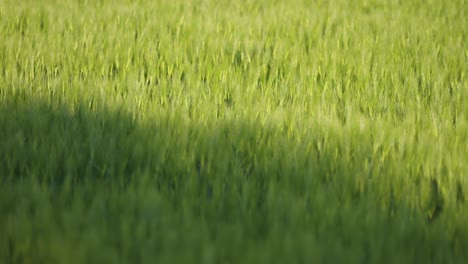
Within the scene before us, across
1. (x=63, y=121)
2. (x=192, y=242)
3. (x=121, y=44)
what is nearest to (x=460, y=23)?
(x=121, y=44)

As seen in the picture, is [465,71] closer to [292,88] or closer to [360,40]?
[360,40]

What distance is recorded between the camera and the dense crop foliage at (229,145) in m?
1.34

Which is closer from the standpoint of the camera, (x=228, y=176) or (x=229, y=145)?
(x=228, y=176)

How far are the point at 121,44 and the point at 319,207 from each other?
1.85 metres

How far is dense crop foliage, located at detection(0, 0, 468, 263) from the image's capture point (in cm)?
134

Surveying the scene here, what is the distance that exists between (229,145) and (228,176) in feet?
0.51

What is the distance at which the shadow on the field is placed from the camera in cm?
141

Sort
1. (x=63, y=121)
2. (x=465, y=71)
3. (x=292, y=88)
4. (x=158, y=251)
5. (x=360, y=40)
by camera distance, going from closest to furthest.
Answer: (x=158, y=251)
(x=63, y=121)
(x=292, y=88)
(x=465, y=71)
(x=360, y=40)

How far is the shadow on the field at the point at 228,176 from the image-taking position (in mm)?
1413

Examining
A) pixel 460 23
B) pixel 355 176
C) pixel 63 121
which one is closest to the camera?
pixel 355 176

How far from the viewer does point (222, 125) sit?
6.53 ft

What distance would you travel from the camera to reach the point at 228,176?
1709mm

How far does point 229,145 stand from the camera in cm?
183

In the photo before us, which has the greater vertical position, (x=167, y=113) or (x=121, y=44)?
(x=121, y=44)
